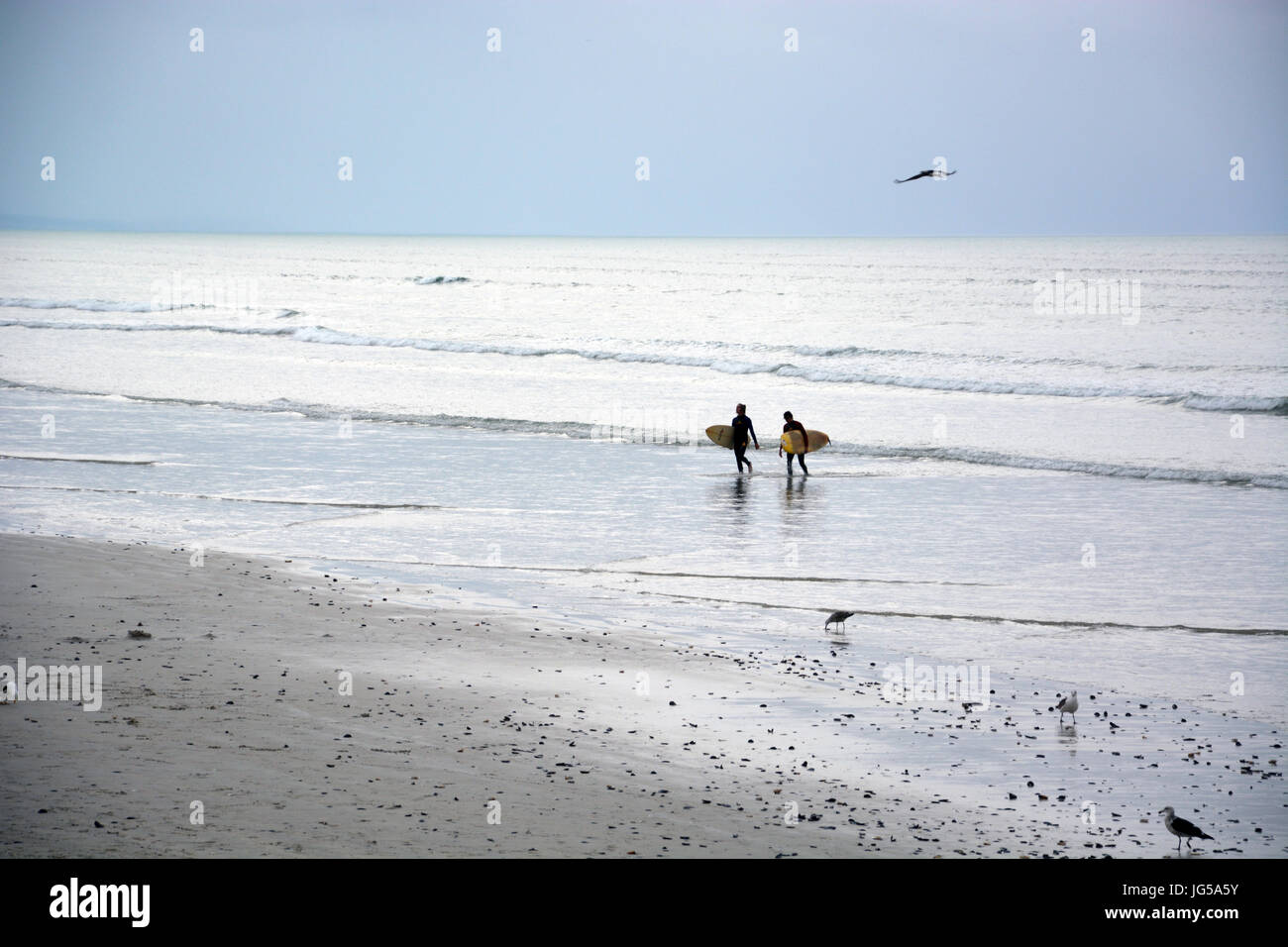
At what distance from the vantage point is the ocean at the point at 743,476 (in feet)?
41.3

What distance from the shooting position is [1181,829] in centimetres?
671

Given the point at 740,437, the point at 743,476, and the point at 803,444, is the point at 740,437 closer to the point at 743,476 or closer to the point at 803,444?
the point at 743,476

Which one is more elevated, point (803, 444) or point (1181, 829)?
point (803, 444)

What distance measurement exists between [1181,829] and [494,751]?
3.99 m

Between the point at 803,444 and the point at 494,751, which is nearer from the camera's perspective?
the point at 494,751

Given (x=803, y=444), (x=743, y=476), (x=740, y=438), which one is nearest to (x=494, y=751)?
(x=743, y=476)

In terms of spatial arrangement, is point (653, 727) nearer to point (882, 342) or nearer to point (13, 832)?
point (13, 832)

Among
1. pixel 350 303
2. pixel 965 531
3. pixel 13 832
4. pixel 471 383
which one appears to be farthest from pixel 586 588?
pixel 350 303

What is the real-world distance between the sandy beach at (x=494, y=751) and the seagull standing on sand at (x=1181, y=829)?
141 millimetres

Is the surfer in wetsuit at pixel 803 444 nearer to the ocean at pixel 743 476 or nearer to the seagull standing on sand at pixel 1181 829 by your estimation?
the ocean at pixel 743 476

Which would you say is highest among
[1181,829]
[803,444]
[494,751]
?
[803,444]

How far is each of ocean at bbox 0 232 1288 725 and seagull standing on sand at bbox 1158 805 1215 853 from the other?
295cm

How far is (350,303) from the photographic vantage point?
275ft
